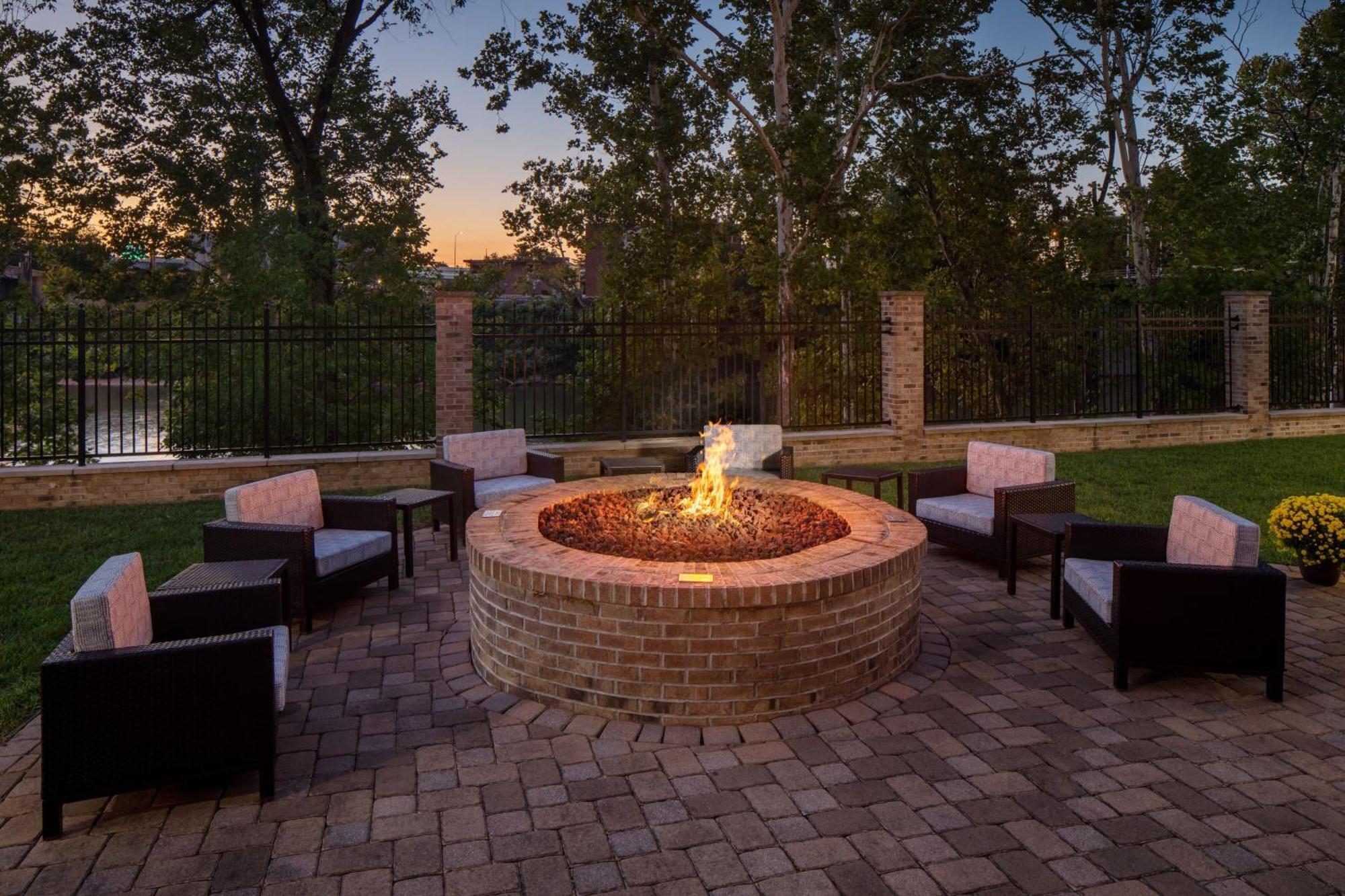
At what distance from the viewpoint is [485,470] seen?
8570 millimetres

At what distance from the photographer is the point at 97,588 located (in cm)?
345

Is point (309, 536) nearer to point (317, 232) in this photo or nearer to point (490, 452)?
point (490, 452)

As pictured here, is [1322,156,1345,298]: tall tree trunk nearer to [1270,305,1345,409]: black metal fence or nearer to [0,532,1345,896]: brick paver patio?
[1270,305,1345,409]: black metal fence

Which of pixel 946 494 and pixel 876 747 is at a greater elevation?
pixel 946 494

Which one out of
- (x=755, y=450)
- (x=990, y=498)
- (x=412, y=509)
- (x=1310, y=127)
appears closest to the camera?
(x=990, y=498)

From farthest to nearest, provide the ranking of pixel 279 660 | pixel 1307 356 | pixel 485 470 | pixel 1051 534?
pixel 1307 356 → pixel 485 470 → pixel 1051 534 → pixel 279 660

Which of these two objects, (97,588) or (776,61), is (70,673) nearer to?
(97,588)

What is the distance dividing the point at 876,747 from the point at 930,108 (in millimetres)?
22381

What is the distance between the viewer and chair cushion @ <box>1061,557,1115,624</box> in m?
4.77

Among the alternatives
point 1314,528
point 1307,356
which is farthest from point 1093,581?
point 1307,356

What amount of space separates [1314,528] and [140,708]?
24.6 feet

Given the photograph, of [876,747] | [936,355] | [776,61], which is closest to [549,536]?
[876,747]

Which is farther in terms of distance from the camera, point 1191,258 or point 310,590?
point 1191,258

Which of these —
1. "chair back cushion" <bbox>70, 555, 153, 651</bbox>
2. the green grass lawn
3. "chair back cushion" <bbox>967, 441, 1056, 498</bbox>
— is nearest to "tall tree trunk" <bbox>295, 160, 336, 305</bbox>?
the green grass lawn
